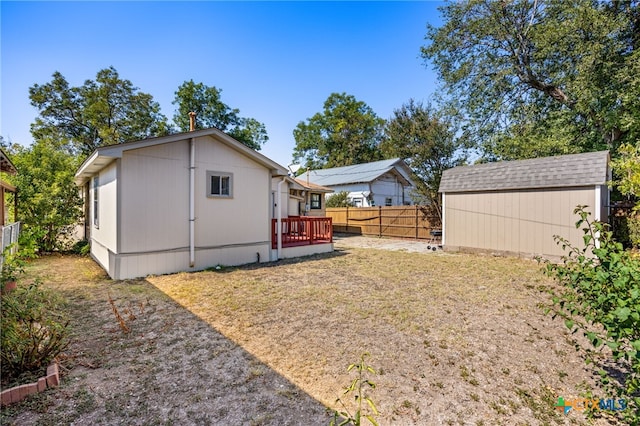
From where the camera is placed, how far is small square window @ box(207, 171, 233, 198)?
25.1 ft

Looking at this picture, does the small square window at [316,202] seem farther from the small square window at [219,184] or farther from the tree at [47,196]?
the tree at [47,196]

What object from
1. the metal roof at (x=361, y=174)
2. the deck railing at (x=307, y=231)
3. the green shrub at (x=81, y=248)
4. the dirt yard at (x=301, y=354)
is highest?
the metal roof at (x=361, y=174)

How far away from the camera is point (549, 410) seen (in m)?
2.46

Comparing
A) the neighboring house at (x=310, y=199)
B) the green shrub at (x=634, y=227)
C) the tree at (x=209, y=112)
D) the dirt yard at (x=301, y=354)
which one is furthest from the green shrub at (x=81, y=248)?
the tree at (x=209, y=112)

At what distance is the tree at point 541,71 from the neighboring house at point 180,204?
12.6 meters

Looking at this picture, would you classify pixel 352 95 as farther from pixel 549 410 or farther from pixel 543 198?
pixel 549 410

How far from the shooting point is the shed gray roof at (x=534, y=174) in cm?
827

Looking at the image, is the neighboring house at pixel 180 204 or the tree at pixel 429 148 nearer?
the neighboring house at pixel 180 204

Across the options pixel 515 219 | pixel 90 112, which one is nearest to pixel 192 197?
pixel 515 219

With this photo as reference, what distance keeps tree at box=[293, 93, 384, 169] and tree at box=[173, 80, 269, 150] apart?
14351 millimetres

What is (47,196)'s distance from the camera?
31.3 ft

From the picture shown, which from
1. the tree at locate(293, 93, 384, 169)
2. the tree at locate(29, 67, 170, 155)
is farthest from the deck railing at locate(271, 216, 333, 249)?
the tree at locate(293, 93, 384, 169)

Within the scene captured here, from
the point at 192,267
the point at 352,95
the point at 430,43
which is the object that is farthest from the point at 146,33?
the point at 352,95

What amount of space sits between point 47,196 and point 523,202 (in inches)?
601
